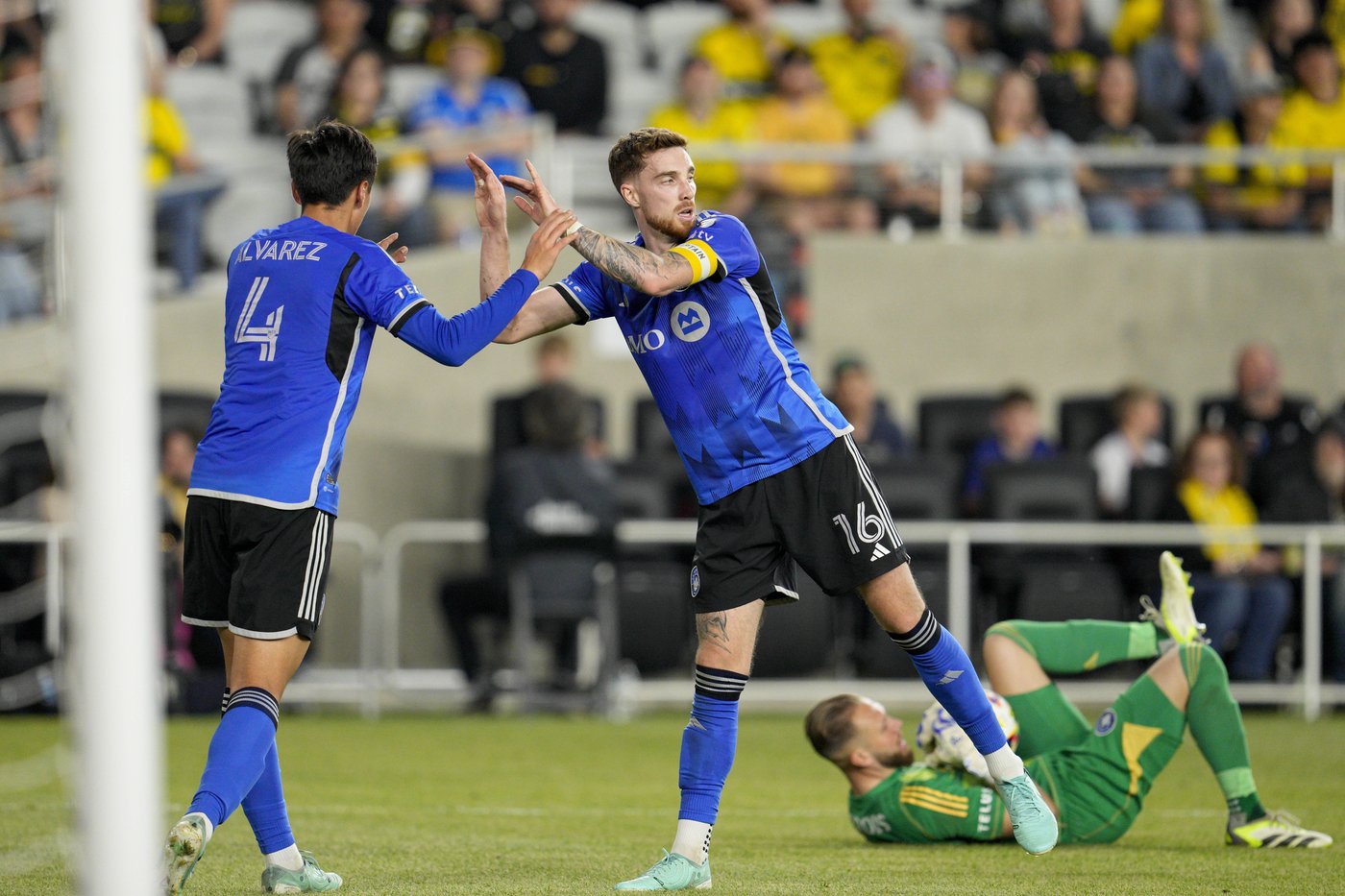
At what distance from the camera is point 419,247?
13.3m

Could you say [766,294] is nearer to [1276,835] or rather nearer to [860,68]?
[1276,835]

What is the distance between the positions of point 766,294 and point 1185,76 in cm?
1132

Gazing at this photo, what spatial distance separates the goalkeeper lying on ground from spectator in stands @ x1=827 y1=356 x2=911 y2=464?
19.6 ft

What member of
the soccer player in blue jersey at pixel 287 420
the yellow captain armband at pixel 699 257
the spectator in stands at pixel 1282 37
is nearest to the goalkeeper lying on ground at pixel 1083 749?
the yellow captain armband at pixel 699 257

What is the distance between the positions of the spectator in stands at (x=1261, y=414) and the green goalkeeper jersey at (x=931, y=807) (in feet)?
24.0

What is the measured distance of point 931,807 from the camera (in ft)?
19.2

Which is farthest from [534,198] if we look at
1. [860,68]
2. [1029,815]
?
[860,68]

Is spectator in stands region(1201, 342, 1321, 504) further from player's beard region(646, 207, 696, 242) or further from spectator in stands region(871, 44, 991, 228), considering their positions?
player's beard region(646, 207, 696, 242)

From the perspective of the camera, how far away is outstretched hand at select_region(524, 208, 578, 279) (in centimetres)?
499

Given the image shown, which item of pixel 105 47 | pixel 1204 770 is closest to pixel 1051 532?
pixel 1204 770

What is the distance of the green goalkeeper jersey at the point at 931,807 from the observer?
5.82 m

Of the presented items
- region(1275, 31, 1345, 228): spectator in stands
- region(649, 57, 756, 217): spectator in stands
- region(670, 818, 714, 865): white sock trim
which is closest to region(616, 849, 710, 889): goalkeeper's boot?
region(670, 818, 714, 865): white sock trim

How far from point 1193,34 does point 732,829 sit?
37.2 ft

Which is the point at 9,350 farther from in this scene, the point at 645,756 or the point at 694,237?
the point at 694,237
